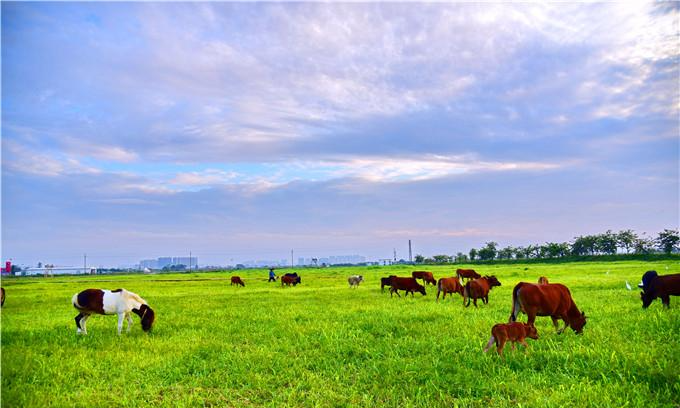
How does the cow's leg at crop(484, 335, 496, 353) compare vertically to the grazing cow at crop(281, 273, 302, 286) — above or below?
above

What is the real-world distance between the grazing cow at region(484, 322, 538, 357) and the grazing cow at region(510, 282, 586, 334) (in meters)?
1.02

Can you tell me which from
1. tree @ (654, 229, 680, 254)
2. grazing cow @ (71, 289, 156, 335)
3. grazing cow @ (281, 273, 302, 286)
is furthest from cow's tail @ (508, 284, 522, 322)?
tree @ (654, 229, 680, 254)

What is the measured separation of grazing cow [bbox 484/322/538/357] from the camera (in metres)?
8.18

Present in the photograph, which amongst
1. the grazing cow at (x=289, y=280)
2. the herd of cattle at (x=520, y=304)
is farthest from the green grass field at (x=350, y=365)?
the grazing cow at (x=289, y=280)

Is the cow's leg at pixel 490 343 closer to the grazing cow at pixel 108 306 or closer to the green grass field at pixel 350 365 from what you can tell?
the green grass field at pixel 350 365

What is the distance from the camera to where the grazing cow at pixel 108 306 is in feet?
38.9

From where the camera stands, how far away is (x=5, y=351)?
33.4 ft

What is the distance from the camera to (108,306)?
39.3ft

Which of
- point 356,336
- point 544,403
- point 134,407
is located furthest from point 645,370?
point 134,407

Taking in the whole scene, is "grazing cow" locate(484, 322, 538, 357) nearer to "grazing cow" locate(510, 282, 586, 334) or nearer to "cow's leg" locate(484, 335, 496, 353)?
"cow's leg" locate(484, 335, 496, 353)

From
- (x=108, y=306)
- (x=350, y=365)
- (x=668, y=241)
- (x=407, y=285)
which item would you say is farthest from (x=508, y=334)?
(x=668, y=241)

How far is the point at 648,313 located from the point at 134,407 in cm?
1364

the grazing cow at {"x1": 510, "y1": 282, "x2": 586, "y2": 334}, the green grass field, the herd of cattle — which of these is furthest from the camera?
the grazing cow at {"x1": 510, "y1": 282, "x2": 586, "y2": 334}

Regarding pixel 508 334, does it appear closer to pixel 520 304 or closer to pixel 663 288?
pixel 520 304
